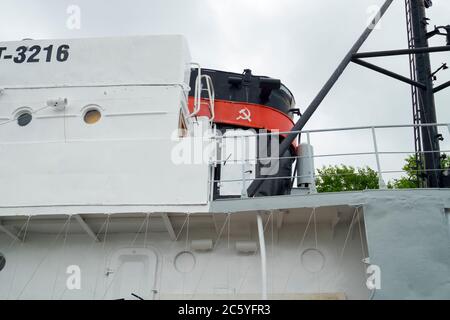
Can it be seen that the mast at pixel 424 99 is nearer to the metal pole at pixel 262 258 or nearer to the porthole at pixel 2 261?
the metal pole at pixel 262 258

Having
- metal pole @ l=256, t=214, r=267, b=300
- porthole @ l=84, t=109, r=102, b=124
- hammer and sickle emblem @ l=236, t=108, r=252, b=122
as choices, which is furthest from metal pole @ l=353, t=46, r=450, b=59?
porthole @ l=84, t=109, r=102, b=124

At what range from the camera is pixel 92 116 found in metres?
7.05

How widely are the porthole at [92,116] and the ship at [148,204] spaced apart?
0.01 metres

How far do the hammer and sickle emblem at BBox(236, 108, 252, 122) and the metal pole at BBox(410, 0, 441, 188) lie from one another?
3358 millimetres

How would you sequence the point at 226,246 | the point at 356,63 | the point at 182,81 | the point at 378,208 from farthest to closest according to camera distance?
1. the point at 356,63
2. the point at 182,81
3. the point at 226,246
4. the point at 378,208

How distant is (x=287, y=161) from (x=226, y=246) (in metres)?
2.38

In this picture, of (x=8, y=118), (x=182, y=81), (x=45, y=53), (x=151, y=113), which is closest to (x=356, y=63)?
(x=182, y=81)

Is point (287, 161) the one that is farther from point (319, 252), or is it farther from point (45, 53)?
point (45, 53)

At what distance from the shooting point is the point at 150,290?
20.8 ft

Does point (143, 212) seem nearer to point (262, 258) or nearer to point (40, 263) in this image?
point (262, 258)

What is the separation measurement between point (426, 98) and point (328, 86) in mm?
1913

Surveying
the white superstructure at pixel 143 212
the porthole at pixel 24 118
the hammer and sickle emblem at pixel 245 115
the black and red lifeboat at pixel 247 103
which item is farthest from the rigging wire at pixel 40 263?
the hammer and sickle emblem at pixel 245 115

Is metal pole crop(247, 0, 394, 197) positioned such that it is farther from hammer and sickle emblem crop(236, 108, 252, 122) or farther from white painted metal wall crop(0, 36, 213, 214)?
hammer and sickle emblem crop(236, 108, 252, 122)
